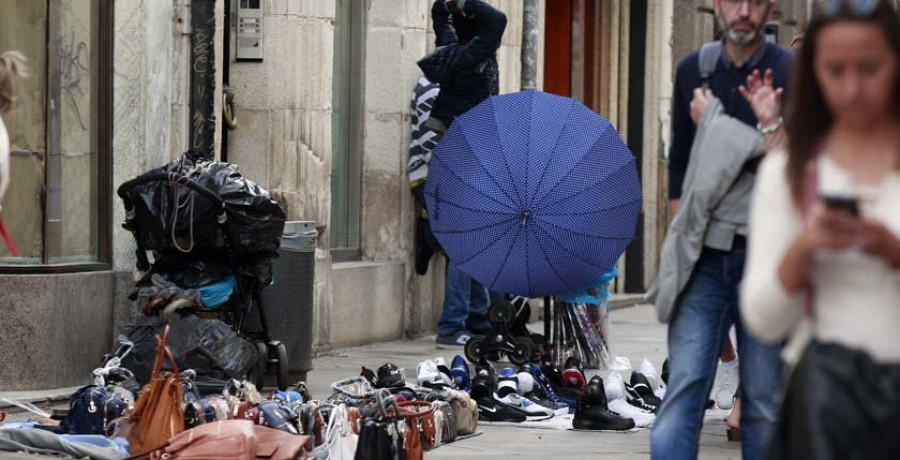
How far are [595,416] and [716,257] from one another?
3.94 m

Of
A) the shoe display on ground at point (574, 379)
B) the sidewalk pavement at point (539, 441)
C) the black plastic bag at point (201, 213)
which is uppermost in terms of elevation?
the black plastic bag at point (201, 213)

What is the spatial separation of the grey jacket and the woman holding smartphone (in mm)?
2135

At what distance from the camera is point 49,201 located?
10.8 meters

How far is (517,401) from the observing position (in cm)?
1045

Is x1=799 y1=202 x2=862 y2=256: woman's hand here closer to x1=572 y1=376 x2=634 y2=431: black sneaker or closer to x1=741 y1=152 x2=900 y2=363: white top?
x1=741 y1=152 x2=900 y2=363: white top

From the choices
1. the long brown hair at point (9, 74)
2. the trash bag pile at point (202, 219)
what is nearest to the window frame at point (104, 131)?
the trash bag pile at point (202, 219)

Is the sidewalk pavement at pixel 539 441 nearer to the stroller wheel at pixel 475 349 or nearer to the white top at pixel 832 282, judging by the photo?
the stroller wheel at pixel 475 349

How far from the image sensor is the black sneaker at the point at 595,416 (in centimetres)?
998

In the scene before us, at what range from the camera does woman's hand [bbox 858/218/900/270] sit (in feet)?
11.8

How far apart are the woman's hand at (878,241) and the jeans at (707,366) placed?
241cm

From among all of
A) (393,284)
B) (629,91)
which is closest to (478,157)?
(393,284)

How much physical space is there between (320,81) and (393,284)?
2.19 metres

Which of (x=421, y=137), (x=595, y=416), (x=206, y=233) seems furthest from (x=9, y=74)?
(x=421, y=137)

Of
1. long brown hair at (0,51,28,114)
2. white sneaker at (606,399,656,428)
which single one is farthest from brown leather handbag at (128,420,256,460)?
white sneaker at (606,399,656,428)
